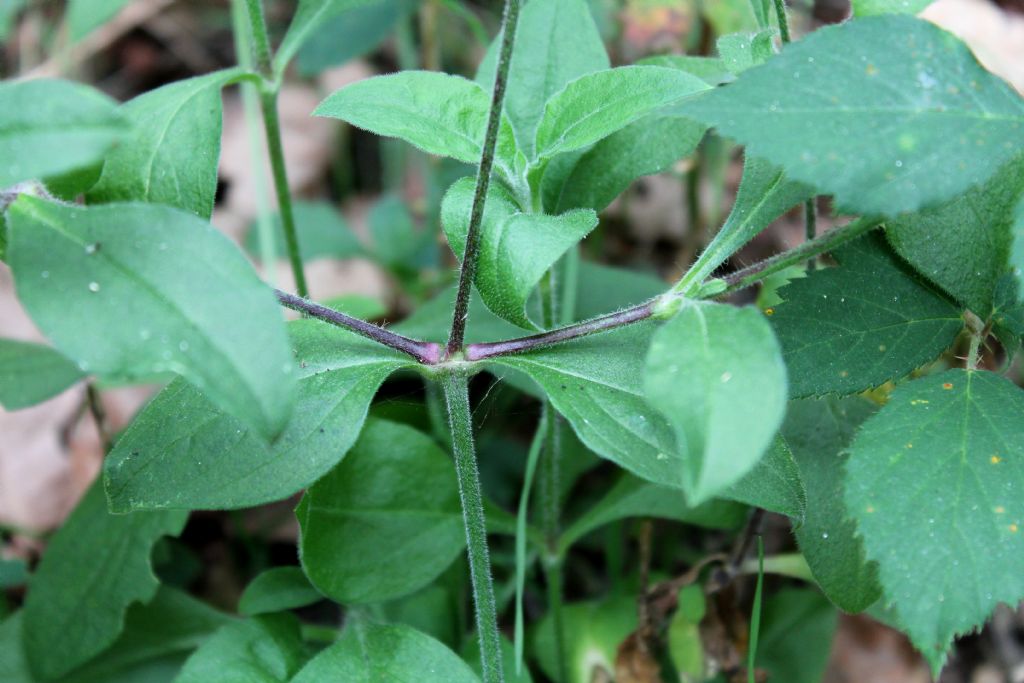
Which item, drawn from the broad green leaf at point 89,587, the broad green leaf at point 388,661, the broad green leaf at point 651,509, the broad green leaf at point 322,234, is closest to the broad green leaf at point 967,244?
the broad green leaf at point 651,509

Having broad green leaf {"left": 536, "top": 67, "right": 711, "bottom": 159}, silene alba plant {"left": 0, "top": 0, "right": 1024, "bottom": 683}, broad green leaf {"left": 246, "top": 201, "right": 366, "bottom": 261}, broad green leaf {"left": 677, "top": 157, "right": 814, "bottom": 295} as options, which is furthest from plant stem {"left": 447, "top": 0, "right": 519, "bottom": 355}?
broad green leaf {"left": 246, "top": 201, "right": 366, "bottom": 261}

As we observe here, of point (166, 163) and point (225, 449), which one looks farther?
point (166, 163)

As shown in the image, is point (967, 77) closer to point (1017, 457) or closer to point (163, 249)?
point (1017, 457)

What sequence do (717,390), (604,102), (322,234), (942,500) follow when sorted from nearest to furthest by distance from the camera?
(717,390)
(942,500)
(604,102)
(322,234)

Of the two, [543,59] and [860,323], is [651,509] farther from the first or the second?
[543,59]

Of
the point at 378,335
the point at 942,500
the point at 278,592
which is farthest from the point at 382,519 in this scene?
the point at 942,500

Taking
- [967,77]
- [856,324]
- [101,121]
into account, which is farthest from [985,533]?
[101,121]

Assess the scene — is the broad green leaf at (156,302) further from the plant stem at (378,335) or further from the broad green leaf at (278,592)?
the broad green leaf at (278,592)
